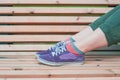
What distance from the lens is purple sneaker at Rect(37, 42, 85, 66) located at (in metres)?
1.87

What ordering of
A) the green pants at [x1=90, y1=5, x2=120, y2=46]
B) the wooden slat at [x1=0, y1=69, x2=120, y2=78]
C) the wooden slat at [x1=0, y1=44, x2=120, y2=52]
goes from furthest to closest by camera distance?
the wooden slat at [x1=0, y1=44, x2=120, y2=52] < the green pants at [x1=90, y1=5, x2=120, y2=46] < the wooden slat at [x1=0, y1=69, x2=120, y2=78]

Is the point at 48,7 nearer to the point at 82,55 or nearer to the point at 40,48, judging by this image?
the point at 40,48

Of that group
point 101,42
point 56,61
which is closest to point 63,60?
point 56,61

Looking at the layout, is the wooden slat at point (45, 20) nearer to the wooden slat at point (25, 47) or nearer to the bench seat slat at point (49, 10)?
the bench seat slat at point (49, 10)

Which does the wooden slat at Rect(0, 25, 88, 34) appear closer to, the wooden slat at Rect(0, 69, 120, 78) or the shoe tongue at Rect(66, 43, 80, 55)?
the shoe tongue at Rect(66, 43, 80, 55)

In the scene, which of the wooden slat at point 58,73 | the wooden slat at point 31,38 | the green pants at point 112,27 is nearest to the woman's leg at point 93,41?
the green pants at point 112,27

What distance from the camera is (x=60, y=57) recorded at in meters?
1.88

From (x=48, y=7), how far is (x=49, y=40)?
0.71 feet

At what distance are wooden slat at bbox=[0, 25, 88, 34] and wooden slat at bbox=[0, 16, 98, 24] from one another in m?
0.03

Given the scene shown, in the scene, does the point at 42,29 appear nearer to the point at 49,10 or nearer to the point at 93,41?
the point at 49,10

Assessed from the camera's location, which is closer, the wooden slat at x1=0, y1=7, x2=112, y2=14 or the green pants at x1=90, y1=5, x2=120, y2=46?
the green pants at x1=90, y1=5, x2=120, y2=46

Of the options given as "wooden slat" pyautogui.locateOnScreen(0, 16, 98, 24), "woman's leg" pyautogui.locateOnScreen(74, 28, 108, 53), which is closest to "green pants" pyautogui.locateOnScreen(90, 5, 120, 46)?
"woman's leg" pyautogui.locateOnScreen(74, 28, 108, 53)

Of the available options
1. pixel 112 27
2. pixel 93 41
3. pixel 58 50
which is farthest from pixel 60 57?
pixel 112 27

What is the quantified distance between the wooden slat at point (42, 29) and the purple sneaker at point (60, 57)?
0.36 meters
